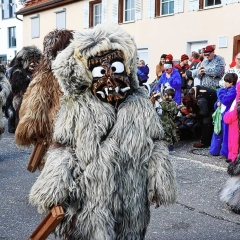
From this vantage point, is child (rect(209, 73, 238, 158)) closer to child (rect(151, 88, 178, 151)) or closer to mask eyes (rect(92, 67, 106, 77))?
child (rect(151, 88, 178, 151))

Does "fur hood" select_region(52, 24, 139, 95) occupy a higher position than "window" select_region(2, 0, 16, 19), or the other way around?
"window" select_region(2, 0, 16, 19)

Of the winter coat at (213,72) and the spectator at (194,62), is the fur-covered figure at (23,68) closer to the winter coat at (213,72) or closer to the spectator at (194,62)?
the winter coat at (213,72)

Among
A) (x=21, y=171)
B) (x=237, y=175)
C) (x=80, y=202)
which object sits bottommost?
(x=21, y=171)

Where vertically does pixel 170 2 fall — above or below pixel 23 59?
above

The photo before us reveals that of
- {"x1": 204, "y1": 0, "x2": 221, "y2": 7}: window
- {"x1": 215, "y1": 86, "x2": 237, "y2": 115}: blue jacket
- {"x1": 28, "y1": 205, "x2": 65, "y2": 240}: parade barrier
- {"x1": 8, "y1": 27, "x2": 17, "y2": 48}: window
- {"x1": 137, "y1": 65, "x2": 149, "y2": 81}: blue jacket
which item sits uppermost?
{"x1": 204, "y1": 0, "x2": 221, "y2": 7}: window

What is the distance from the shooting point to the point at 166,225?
15.0 ft

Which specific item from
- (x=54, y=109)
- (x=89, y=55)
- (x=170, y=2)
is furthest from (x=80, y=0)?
(x=89, y=55)

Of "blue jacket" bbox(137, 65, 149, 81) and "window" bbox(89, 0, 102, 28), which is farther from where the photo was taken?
"window" bbox(89, 0, 102, 28)

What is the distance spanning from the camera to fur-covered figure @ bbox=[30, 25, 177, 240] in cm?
282

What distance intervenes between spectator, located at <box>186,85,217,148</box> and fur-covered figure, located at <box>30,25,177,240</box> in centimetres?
546

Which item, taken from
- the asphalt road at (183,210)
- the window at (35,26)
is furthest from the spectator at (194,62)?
the window at (35,26)

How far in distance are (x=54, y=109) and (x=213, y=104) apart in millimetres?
4764

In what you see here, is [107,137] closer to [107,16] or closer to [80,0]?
[107,16]

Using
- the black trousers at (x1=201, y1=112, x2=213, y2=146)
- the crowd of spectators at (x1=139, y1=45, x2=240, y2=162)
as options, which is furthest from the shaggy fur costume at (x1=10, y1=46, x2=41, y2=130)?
the black trousers at (x1=201, y1=112, x2=213, y2=146)
